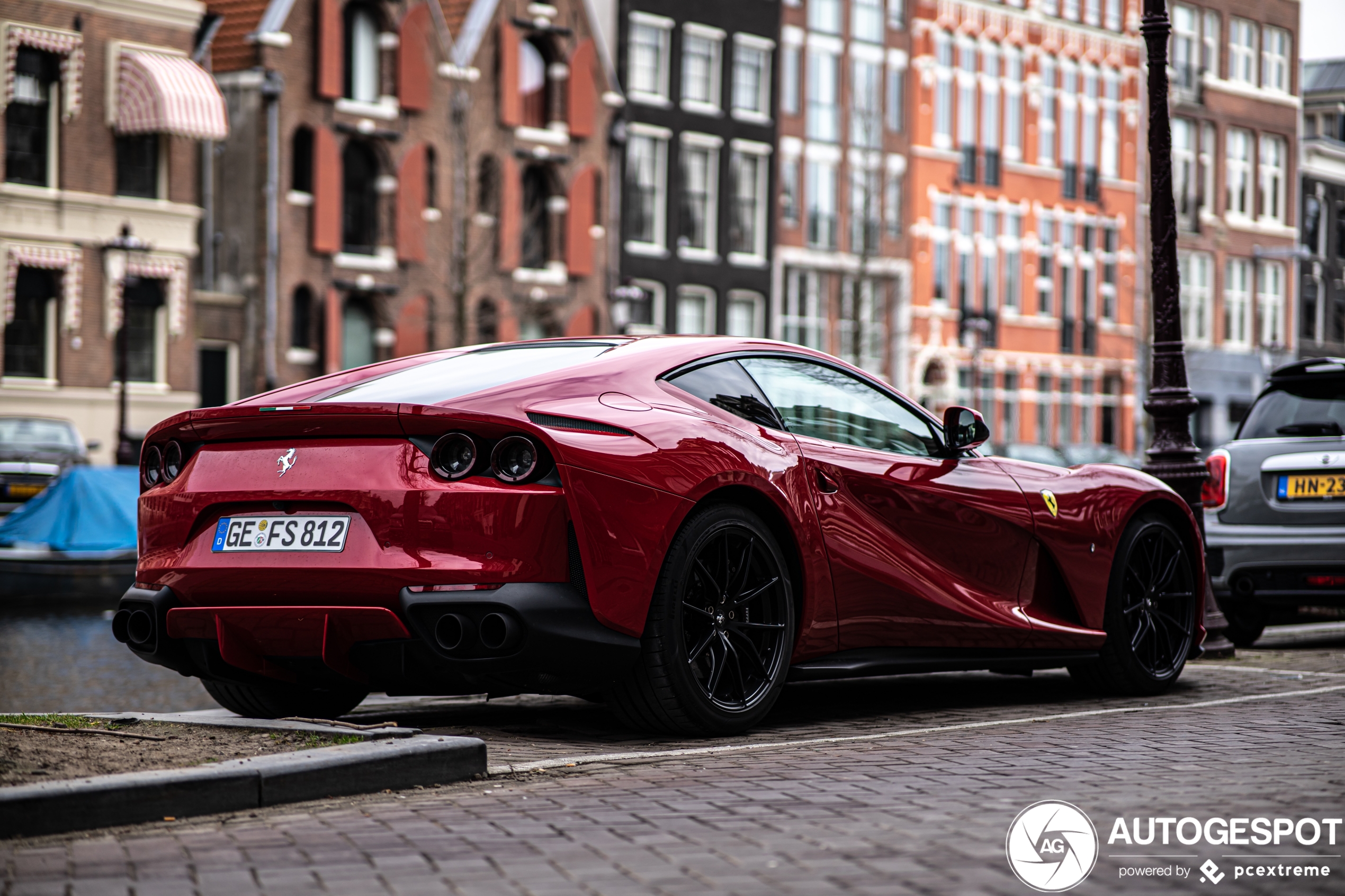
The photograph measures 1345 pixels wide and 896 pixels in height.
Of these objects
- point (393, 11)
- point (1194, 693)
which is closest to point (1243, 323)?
point (393, 11)

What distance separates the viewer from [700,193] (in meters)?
48.4

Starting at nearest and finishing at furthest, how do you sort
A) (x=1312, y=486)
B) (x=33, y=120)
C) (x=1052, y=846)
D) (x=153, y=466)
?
(x=1052, y=846), (x=153, y=466), (x=1312, y=486), (x=33, y=120)

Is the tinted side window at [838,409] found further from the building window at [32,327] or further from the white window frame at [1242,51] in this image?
the white window frame at [1242,51]

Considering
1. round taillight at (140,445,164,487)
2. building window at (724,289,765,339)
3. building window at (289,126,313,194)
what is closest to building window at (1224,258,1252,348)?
building window at (724,289,765,339)

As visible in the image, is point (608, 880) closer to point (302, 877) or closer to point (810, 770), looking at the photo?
point (302, 877)

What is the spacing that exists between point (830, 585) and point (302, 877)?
2.98m

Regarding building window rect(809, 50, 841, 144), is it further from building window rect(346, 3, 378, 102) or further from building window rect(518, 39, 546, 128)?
building window rect(346, 3, 378, 102)

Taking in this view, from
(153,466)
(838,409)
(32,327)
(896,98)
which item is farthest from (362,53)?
(153,466)

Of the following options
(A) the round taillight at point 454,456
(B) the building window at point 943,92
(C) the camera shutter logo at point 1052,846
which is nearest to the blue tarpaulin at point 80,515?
(A) the round taillight at point 454,456

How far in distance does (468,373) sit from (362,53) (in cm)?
3498

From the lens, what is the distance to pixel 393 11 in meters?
40.2

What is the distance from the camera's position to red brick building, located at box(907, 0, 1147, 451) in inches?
2160

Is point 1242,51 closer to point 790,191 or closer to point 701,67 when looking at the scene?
point 790,191

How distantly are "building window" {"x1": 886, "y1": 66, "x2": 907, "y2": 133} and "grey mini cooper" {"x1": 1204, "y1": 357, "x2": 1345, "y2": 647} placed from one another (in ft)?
142
